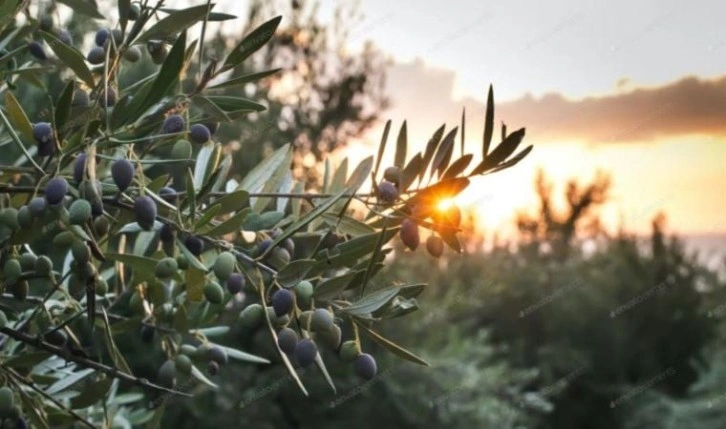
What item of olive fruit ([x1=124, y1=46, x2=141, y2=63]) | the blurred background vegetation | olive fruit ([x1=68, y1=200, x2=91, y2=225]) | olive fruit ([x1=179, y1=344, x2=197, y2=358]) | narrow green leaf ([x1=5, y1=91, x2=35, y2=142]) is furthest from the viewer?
the blurred background vegetation

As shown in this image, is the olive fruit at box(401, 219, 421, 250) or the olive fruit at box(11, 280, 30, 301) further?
the olive fruit at box(11, 280, 30, 301)

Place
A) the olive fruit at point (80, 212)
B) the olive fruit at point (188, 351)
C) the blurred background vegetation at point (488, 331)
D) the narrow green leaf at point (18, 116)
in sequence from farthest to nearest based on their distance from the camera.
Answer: the blurred background vegetation at point (488, 331) → the olive fruit at point (188, 351) → the narrow green leaf at point (18, 116) → the olive fruit at point (80, 212)

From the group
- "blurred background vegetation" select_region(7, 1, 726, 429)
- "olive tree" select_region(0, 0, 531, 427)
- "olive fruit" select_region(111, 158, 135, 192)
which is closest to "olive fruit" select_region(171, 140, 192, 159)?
"olive tree" select_region(0, 0, 531, 427)

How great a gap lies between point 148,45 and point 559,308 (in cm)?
1304

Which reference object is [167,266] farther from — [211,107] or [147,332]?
[147,332]

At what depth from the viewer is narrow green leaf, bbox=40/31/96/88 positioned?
2.53 feet

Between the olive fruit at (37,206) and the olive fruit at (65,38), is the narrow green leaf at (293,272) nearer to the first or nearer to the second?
the olive fruit at (37,206)

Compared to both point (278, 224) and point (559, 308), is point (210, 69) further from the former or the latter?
point (559, 308)

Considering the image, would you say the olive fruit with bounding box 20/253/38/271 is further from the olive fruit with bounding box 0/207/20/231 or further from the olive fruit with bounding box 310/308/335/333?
the olive fruit with bounding box 310/308/335/333

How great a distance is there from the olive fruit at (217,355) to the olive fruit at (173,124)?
0.28m

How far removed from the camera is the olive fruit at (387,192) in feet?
2.49

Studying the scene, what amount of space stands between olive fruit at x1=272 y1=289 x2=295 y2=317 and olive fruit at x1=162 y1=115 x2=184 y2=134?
147 mm

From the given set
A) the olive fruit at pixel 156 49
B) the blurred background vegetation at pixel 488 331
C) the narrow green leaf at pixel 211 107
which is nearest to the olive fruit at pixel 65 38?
the olive fruit at pixel 156 49

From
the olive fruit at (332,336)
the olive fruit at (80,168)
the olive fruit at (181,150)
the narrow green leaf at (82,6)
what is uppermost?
the narrow green leaf at (82,6)
